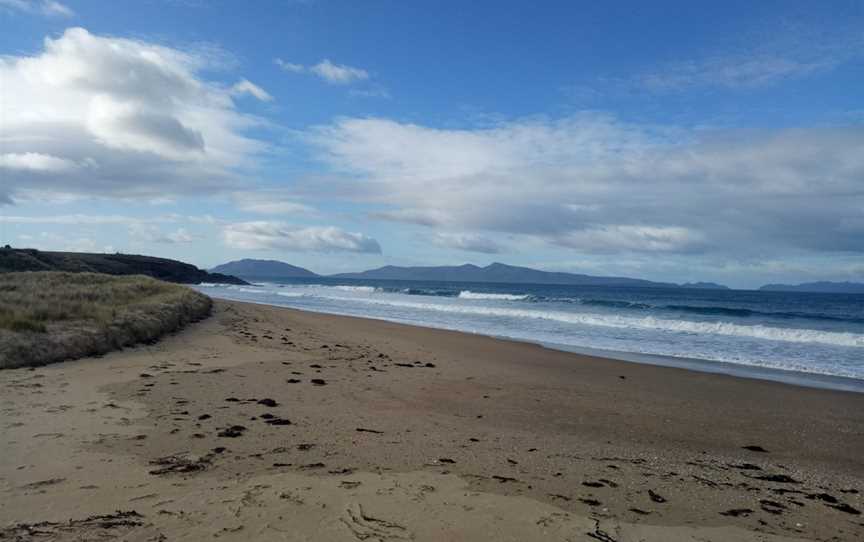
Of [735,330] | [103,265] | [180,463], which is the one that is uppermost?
[103,265]

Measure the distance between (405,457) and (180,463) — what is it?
2.01m

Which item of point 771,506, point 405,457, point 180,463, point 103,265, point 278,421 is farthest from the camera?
point 103,265

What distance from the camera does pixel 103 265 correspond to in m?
63.1

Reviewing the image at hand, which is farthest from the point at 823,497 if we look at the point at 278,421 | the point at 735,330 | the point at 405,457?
the point at 735,330

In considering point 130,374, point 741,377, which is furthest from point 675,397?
point 130,374

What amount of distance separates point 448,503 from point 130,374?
22.4ft

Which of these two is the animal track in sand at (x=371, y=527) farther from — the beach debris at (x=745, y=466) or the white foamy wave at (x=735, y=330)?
the white foamy wave at (x=735, y=330)

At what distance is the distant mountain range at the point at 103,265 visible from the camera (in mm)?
41094

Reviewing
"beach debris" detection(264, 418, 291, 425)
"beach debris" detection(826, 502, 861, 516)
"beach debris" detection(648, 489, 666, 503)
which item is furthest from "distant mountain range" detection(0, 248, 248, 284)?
"beach debris" detection(826, 502, 861, 516)

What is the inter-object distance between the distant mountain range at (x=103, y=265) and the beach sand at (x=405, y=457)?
34.4 m

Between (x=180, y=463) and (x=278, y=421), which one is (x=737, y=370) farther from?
(x=180, y=463)

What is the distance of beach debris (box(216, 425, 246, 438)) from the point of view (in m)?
5.69

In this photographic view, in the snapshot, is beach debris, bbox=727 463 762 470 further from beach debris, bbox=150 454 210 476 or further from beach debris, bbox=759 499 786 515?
Answer: beach debris, bbox=150 454 210 476

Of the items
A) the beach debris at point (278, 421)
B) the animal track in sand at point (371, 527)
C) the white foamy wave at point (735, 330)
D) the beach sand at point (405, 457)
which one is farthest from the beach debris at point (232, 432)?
the white foamy wave at point (735, 330)
